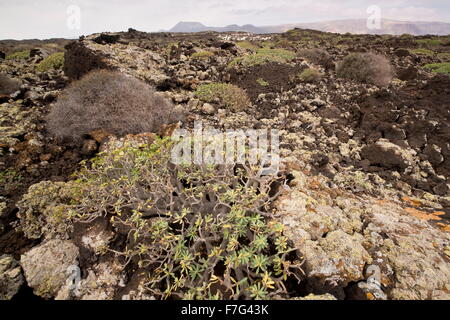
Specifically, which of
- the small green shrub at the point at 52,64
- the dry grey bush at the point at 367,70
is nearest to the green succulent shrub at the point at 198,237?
the dry grey bush at the point at 367,70

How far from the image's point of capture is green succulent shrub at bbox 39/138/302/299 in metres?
1.76

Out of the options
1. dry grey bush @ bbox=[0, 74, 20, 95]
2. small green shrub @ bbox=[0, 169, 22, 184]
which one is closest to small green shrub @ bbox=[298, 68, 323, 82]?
small green shrub @ bbox=[0, 169, 22, 184]

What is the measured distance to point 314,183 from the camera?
9.74ft

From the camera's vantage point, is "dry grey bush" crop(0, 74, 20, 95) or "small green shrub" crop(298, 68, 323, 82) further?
"small green shrub" crop(298, 68, 323, 82)

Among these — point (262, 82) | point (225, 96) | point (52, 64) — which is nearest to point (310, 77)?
point (262, 82)

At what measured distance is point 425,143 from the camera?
4.38 meters

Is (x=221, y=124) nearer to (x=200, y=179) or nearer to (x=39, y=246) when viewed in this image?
(x=200, y=179)

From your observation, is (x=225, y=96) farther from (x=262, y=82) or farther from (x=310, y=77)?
(x=310, y=77)

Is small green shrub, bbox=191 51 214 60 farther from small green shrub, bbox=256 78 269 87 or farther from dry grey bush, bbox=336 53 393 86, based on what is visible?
dry grey bush, bbox=336 53 393 86

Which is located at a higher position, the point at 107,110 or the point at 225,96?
the point at 225,96

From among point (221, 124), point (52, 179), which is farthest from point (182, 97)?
point (52, 179)

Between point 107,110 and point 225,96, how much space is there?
339cm

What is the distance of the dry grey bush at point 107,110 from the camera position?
4.88m

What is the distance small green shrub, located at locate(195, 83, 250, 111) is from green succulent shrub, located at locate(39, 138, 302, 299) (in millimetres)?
4036
